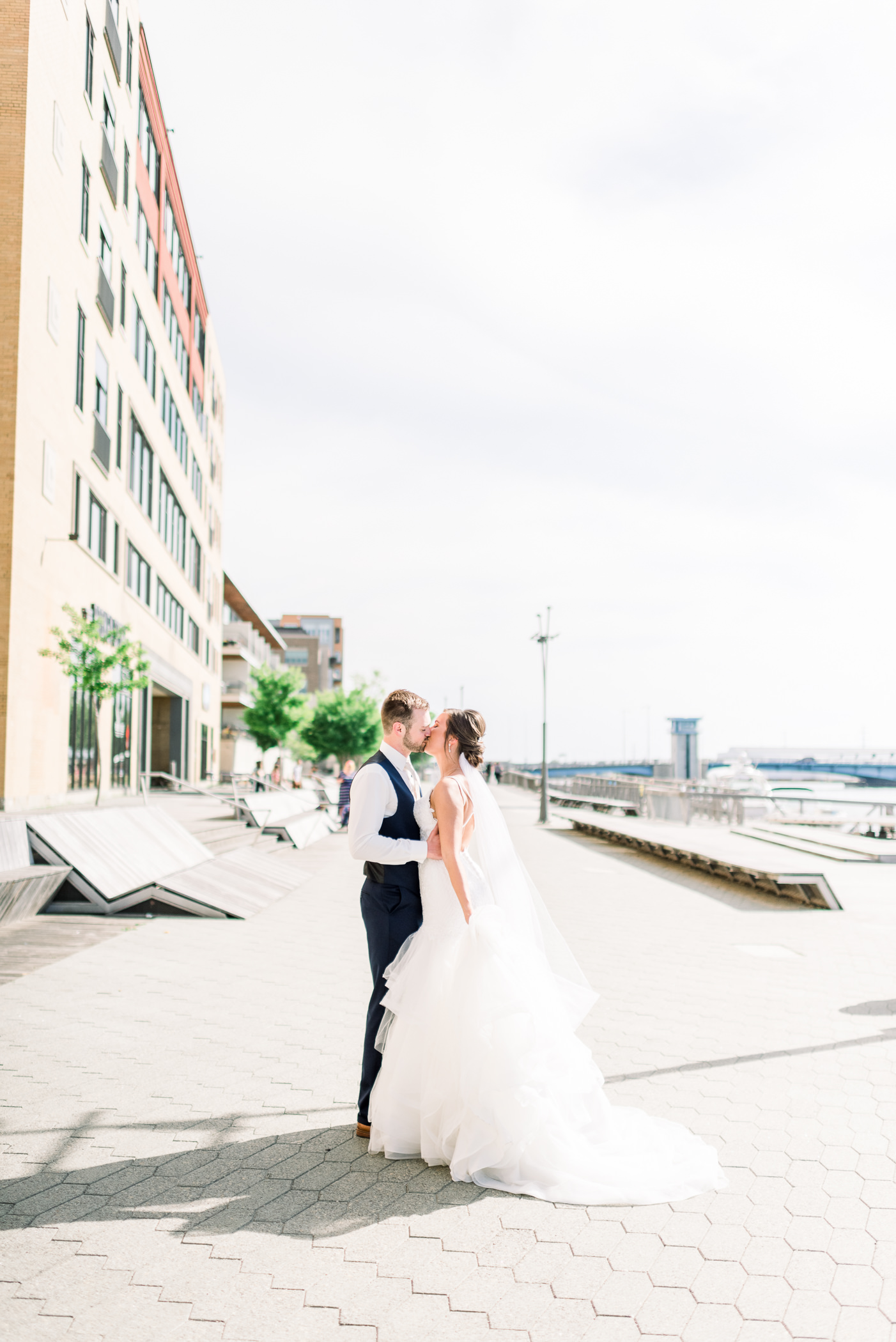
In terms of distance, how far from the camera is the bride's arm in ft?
13.9

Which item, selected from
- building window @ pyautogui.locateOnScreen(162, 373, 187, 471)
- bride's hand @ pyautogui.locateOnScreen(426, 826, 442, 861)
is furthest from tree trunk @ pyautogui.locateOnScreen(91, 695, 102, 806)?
bride's hand @ pyautogui.locateOnScreen(426, 826, 442, 861)

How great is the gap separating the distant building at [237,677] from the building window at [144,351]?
26.3m

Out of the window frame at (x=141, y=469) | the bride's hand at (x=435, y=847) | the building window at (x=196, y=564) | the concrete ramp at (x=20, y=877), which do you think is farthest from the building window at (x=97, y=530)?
the bride's hand at (x=435, y=847)

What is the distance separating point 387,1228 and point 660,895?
1108 cm

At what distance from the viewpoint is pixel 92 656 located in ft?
60.8

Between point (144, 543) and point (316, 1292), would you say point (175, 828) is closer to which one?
point (316, 1292)

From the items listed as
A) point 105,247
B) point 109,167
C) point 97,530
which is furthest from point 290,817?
point 109,167

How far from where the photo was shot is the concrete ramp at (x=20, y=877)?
9.16 metres

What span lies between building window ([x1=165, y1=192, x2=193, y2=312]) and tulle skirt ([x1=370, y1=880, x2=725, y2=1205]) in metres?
34.1

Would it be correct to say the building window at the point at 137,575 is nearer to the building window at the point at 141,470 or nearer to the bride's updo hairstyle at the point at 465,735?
the building window at the point at 141,470

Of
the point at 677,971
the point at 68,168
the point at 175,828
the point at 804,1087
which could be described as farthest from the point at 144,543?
the point at 804,1087

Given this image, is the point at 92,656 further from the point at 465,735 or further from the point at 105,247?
the point at 465,735

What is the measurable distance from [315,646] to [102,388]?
96.2 metres

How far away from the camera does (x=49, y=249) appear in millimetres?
18672
